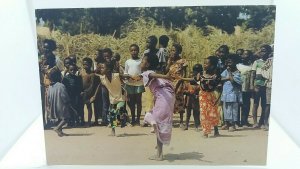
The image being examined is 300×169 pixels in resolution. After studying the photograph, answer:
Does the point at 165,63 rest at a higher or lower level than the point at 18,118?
higher

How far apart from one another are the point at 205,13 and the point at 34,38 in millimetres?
763

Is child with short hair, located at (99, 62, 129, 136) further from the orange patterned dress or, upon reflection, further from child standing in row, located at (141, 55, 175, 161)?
the orange patterned dress

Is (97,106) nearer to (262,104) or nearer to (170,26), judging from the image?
(170,26)

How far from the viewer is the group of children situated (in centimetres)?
187

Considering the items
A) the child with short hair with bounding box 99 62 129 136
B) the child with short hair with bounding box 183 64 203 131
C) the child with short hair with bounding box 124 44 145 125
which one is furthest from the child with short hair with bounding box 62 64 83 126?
the child with short hair with bounding box 183 64 203 131

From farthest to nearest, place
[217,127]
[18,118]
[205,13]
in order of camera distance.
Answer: [18,118], [217,127], [205,13]

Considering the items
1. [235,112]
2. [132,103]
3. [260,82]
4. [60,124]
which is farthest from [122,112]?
[260,82]

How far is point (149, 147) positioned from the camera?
195 cm

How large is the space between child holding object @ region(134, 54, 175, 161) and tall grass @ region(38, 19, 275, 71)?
0.27ft

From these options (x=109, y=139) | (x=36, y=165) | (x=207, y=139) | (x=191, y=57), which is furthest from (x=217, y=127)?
(x=36, y=165)

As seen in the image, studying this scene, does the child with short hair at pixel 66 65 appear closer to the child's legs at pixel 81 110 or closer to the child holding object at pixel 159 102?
the child's legs at pixel 81 110

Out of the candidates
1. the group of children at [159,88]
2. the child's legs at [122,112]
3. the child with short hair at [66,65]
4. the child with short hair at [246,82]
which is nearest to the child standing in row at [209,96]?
the group of children at [159,88]

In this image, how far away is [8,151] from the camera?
2.04m

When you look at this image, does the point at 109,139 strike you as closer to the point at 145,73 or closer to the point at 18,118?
the point at 145,73
